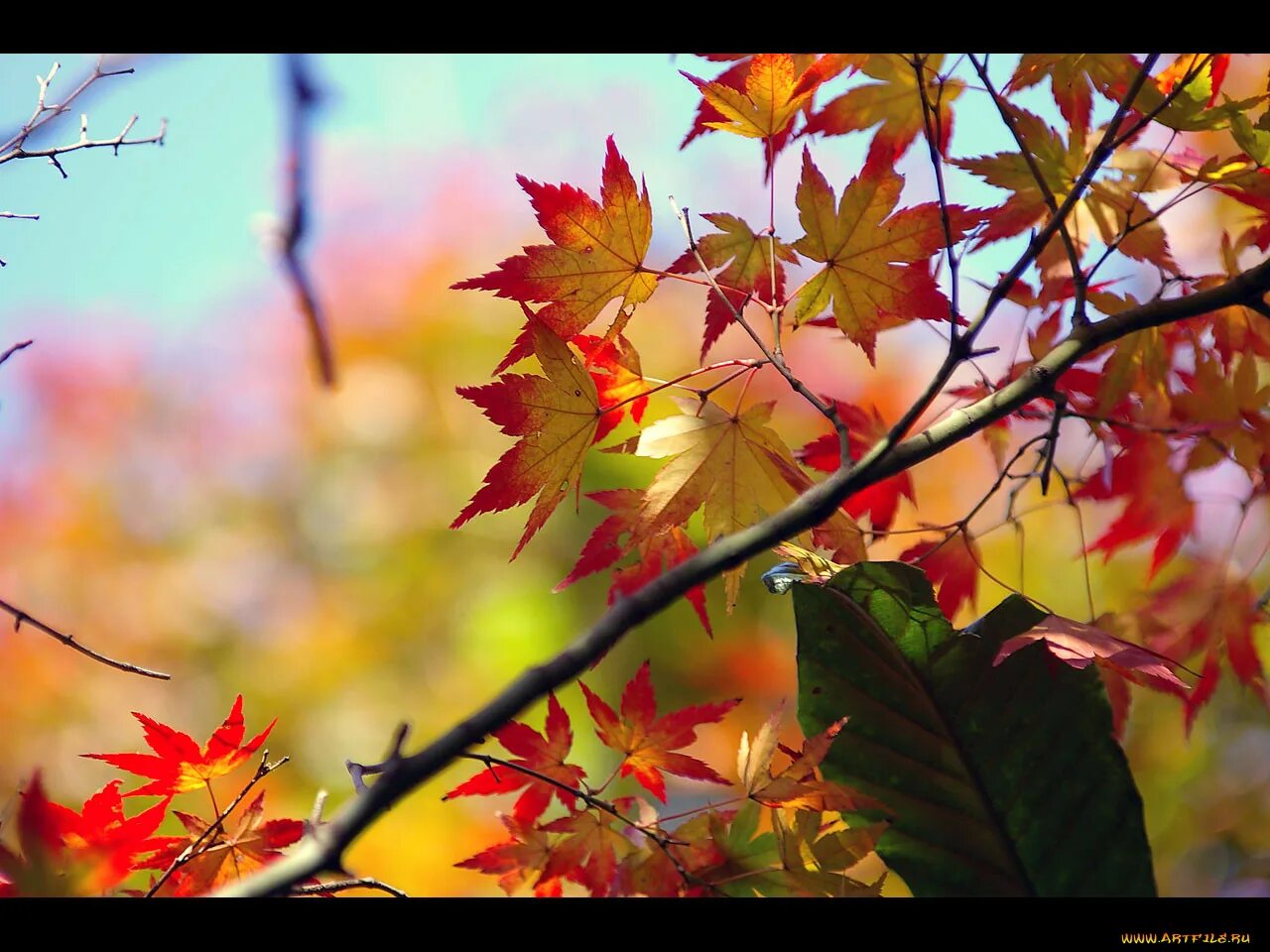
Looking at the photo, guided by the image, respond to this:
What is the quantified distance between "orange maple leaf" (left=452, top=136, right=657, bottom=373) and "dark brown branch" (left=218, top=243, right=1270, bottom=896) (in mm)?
223

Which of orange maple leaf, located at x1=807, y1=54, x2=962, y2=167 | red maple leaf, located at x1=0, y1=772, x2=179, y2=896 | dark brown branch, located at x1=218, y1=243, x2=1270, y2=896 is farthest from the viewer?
orange maple leaf, located at x1=807, y1=54, x2=962, y2=167

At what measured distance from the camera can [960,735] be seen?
0.62 metres

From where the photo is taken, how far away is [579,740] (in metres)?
3.93

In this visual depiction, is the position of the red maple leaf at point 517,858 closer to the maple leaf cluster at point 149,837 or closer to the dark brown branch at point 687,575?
the maple leaf cluster at point 149,837

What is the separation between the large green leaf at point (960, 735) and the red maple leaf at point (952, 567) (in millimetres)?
221

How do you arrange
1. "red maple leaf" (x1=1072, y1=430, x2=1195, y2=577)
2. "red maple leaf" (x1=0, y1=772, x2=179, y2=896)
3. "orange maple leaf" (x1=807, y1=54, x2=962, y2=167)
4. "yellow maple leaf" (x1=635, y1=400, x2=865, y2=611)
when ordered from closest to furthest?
"red maple leaf" (x1=0, y1=772, x2=179, y2=896) → "yellow maple leaf" (x1=635, y1=400, x2=865, y2=611) → "orange maple leaf" (x1=807, y1=54, x2=962, y2=167) → "red maple leaf" (x1=1072, y1=430, x2=1195, y2=577)

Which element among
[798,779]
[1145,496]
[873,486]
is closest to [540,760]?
[798,779]

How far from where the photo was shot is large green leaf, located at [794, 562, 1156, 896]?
607mm

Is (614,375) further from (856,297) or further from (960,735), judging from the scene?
(960,735)

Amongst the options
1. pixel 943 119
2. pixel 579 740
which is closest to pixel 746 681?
pixel 579 740

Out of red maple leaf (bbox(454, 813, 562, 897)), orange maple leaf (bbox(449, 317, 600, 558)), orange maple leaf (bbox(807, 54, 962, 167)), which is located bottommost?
red maple leaf (bbox(454, 813, 562, 897))

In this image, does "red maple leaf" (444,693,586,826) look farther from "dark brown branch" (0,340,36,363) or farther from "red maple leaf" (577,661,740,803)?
"dark brown branch" (0,340,36,363)

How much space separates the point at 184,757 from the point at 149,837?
0.18ft

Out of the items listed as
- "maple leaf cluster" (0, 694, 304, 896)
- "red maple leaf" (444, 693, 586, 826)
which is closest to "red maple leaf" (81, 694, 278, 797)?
"maple leaf cluster" (0, 694, 304, 896)
